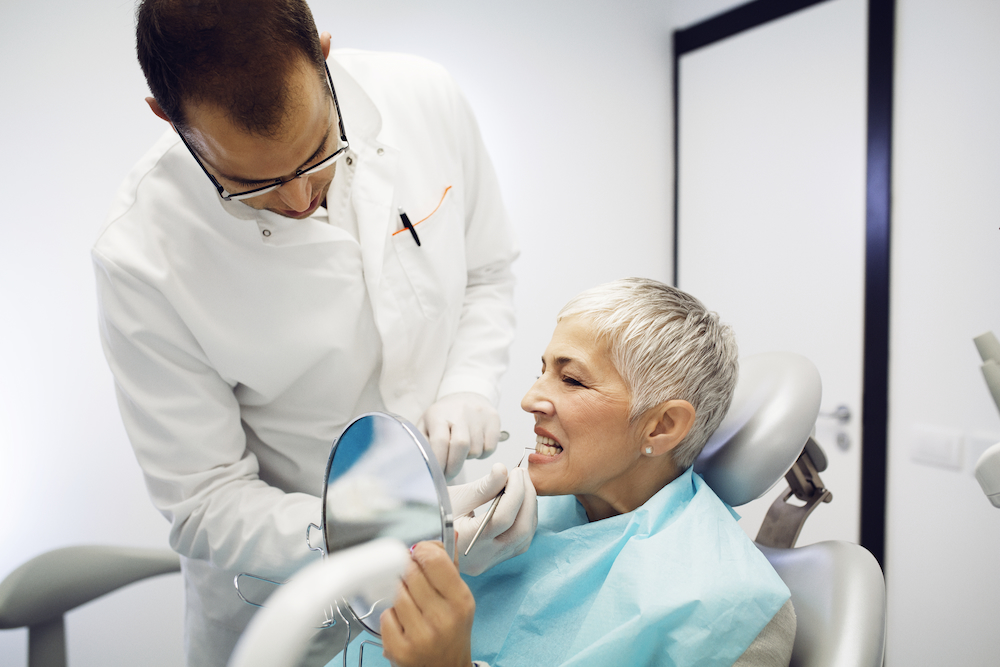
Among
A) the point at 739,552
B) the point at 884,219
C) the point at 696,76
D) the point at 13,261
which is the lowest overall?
the point at 739,552

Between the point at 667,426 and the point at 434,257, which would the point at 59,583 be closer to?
the point at 434,257

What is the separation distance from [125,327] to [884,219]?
239 cm

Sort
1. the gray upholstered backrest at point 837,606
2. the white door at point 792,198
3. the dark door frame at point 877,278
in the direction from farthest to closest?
the white door at point 792,198 < the dark door frame at point 877,278 < the gray upholstered backrest at point 837,606

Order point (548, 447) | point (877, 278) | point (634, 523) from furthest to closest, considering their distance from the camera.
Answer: point (877, 278) < point (548, 447) < point (634, 523)

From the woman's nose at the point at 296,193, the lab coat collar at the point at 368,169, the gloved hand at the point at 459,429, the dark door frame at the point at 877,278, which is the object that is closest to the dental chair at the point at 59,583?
the gloved hand at the point at 459,429

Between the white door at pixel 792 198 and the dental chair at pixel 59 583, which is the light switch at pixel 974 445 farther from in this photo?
the dental chair at pixel 59 583

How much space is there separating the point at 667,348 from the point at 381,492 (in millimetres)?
638

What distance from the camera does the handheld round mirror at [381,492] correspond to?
648mm

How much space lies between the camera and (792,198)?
2.57m

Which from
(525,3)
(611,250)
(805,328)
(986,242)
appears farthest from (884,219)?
(525,3)

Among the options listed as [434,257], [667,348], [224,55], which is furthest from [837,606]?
[224,55]

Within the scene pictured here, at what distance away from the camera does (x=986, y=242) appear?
198cm

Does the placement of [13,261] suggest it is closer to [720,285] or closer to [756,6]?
[720,285]

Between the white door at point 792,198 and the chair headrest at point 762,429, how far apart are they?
53.4 inches
